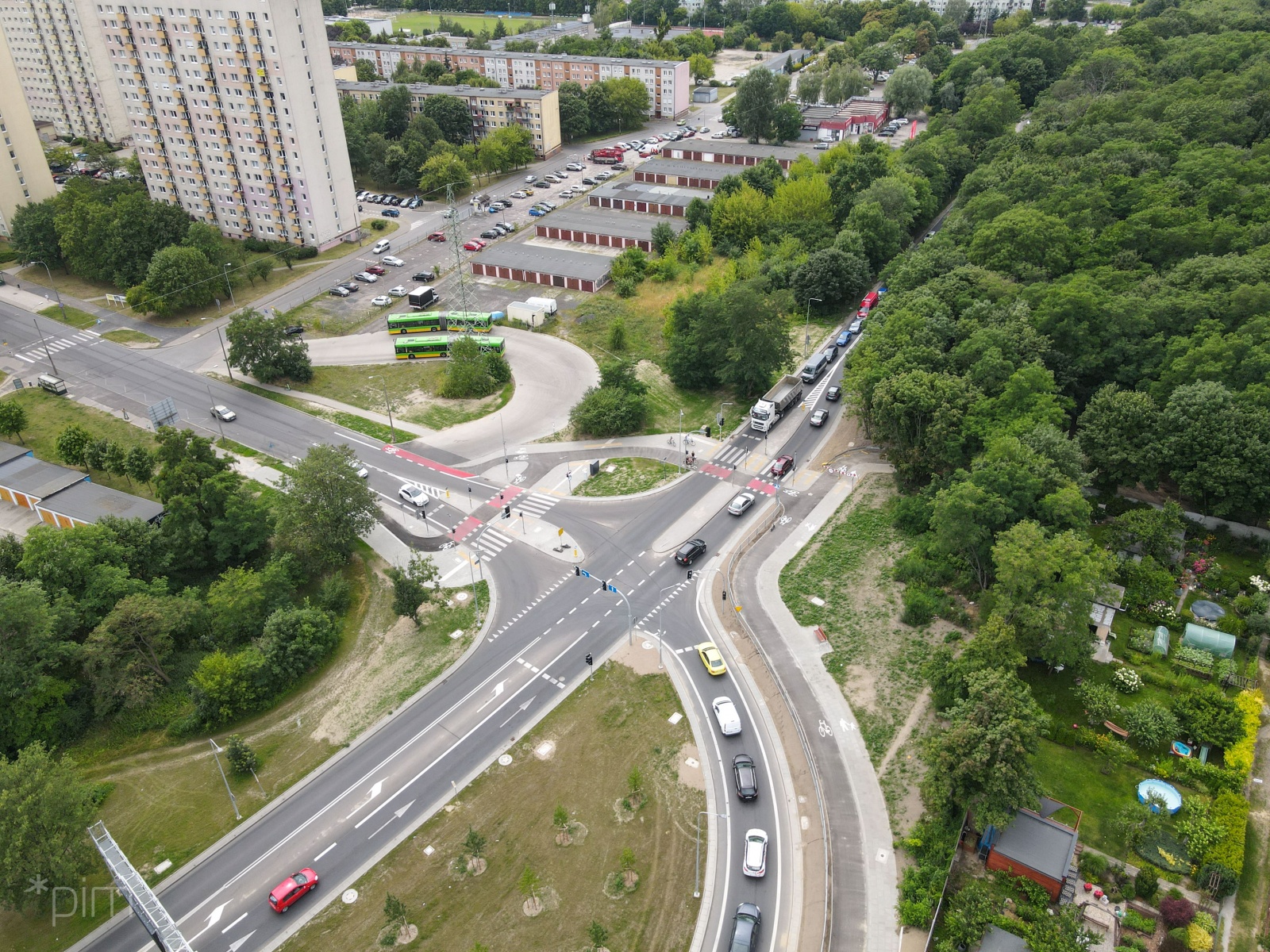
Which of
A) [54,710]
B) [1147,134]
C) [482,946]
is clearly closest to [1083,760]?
[482,946]

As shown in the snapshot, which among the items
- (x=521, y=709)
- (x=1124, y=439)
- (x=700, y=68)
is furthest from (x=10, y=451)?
(x=700, y=68)

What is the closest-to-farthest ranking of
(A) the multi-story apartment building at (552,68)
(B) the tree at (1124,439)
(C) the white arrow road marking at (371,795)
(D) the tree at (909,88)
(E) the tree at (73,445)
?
(C) the white arrow road marking at (371,795), (B) the tree at (1124,439), (E) the tree at (73,445), (D) the tree at (909,88), (A) the multi-story apartment building at (552,68)

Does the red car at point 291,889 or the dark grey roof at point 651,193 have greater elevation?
the dark grey roof at point 651,193

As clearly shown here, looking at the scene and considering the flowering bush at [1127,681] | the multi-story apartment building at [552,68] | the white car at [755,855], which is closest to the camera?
the white car at [755,855]

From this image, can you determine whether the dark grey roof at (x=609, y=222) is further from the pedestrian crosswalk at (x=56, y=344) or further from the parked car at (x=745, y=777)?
the parked car at (x=745, y=777)

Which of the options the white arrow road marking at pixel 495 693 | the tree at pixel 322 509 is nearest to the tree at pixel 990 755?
the white arrow road marking at pixel 495 693

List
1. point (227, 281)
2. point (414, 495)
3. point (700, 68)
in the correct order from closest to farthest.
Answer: point (414, 495) < point (227, 281) < point (700, 68)

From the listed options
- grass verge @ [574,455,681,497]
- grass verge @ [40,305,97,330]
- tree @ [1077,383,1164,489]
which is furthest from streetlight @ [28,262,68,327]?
tree @ [1077,383,1164,489]

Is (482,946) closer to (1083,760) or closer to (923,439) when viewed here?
(1083,760)

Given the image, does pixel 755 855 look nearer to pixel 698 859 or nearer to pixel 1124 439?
pixel 698 859
